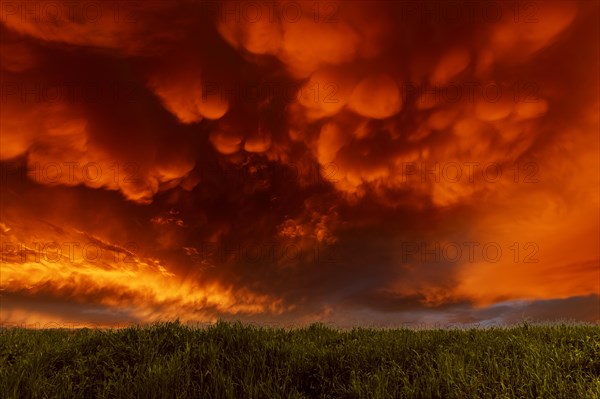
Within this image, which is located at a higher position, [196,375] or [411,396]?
[196,375]

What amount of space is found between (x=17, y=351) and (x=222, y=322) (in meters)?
4.54

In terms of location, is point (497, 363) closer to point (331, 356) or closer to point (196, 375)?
point (331, 356)

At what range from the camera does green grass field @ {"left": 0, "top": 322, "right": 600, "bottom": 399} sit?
664 centimetres

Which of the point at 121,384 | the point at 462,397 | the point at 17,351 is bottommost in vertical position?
the point at 462,397

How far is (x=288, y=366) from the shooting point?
7.43 meters

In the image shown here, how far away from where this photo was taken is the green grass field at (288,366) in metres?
6.64

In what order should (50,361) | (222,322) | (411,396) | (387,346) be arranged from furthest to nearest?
1. (222,322)
2. (387,346)
3. (50,361)
4. (411,396)

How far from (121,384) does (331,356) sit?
12.0ft

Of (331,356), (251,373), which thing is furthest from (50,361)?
(331,356)

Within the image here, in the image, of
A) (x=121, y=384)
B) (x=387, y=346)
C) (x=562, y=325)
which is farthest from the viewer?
(x=562, y=325)

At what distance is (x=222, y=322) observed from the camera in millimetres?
9578

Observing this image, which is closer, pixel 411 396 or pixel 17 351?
pixel 411 396

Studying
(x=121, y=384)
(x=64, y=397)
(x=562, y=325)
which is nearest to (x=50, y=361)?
(x=64, y=397)

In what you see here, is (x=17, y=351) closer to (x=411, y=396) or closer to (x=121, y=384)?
(x=121, y=384)
